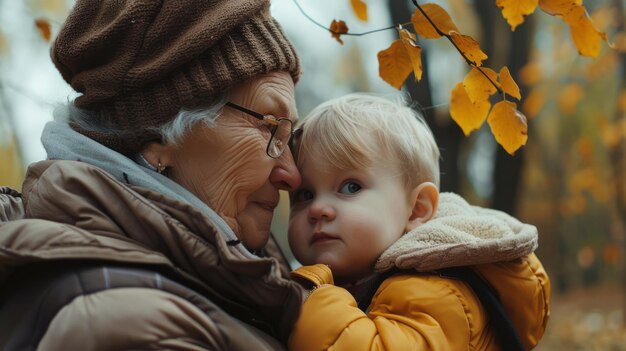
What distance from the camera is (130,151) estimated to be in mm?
2422

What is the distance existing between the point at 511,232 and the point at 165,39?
4.20ft

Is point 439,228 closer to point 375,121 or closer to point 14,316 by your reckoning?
point 375,121

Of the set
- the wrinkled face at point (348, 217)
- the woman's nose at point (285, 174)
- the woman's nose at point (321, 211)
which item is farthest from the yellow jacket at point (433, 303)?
the woman's nose at point (285, 174)

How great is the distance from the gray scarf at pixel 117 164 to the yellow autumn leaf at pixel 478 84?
2.90 ft

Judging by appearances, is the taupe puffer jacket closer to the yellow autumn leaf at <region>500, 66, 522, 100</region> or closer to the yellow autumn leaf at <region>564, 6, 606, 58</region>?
the yellow autumn leaf at <region>500, 66, 522, 100</region>

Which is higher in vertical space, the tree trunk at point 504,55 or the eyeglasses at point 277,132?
the eyeglasses at point 277,132

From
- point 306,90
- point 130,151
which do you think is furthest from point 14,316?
point 306,90

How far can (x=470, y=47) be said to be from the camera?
7.56ft

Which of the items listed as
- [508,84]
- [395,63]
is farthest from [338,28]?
[508,84]

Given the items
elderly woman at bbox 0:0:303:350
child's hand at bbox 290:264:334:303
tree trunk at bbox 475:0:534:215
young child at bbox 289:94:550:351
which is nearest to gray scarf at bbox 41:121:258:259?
elderly woman at bbox 0:0:303:350

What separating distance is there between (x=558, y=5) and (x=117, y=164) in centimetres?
143

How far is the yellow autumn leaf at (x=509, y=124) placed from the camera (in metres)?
2.48

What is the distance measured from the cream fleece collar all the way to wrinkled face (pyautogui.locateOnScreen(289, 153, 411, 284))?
86 mm

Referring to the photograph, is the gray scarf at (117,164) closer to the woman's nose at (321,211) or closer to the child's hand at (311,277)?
the child's hand at (311,277)
